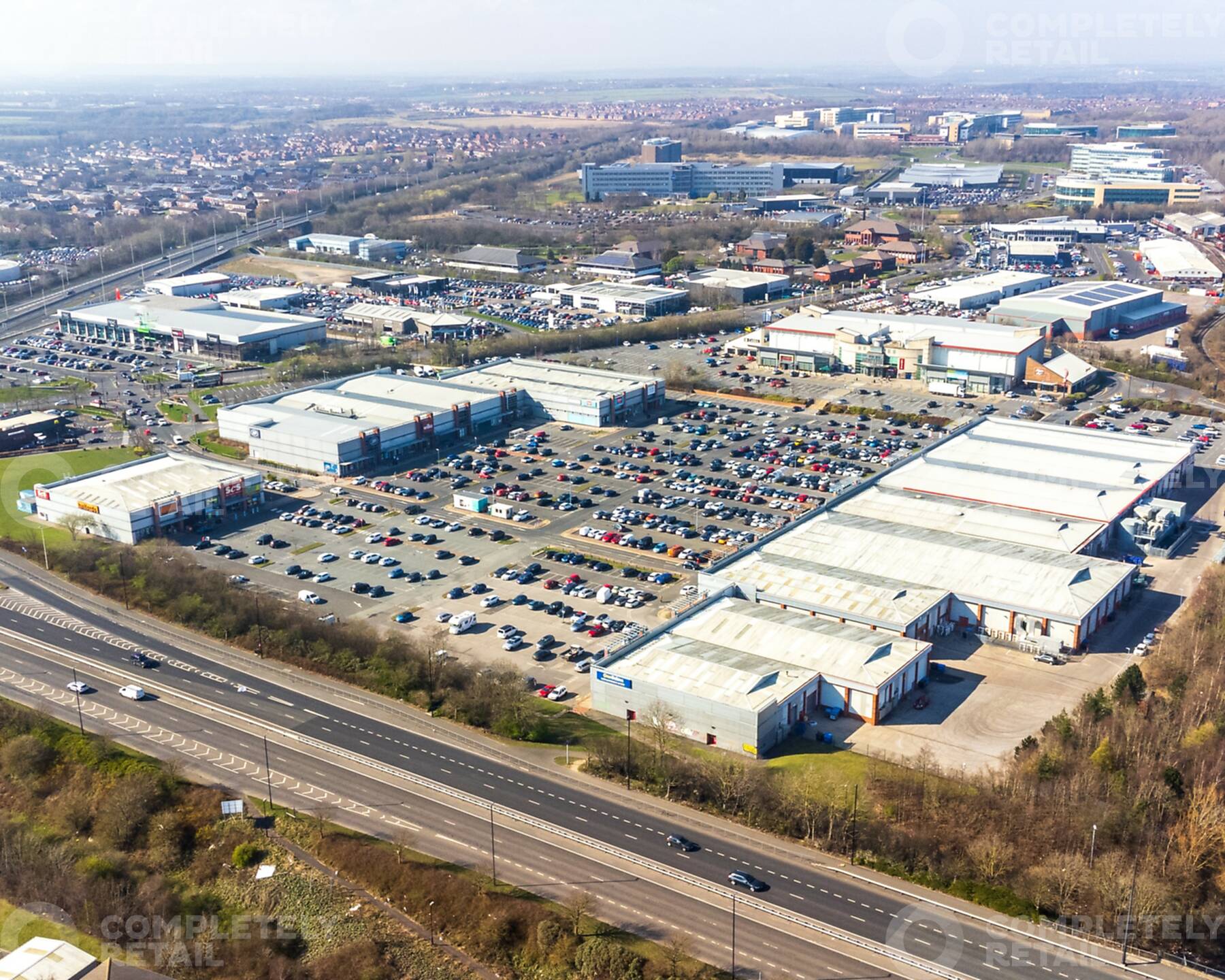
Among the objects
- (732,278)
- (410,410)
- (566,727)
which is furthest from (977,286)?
(566,727)

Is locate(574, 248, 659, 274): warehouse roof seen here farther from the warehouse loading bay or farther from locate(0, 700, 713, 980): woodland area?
locate(0, 700, 713, 980): woodland area

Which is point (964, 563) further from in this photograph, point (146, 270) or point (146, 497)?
point (146, 270)

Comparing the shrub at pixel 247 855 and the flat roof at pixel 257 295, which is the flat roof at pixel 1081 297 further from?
the shrub at pixel 247 855

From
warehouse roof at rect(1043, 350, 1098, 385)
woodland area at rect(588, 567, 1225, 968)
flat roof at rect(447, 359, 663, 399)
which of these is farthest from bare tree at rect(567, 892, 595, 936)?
warehouse roof at rect(1043, 350, 1098, 385)

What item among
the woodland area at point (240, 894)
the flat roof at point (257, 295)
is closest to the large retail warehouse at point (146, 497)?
the woodland area at point (240, 894)

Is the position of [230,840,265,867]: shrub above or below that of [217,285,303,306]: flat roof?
below

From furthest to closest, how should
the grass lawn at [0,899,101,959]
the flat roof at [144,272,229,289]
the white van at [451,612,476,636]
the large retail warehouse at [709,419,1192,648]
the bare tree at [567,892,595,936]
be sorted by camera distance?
the flat roof at [144,272,229,289], the white van at [451,612,476,636], the large retail warehouse at [709,419,1192,648], the grass lawn at [0,899,101,959], the bare tree at [567,892,595,936]

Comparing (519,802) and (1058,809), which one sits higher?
(1058,809)

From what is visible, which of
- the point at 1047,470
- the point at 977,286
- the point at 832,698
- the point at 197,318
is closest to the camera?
the point at 832,698
